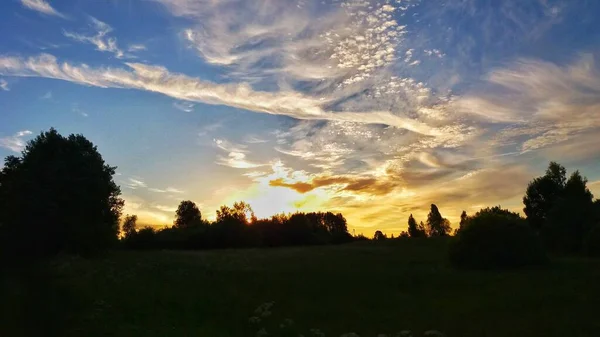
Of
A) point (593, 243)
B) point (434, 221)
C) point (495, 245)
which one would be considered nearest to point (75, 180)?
point (495, 245)

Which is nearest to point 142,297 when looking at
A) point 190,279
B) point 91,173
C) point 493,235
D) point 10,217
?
point 190,279

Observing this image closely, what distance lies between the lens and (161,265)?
149ft

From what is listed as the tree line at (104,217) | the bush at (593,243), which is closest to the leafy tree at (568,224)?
the tree line at (104,217)

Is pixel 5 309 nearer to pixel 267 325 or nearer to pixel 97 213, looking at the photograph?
pixel 267 325

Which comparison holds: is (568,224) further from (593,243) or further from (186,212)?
(186,212)

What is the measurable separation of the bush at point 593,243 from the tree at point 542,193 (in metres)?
51.0

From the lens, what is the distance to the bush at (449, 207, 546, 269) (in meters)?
46.7

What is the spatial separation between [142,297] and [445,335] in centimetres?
1754

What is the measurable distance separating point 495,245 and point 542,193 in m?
76.5

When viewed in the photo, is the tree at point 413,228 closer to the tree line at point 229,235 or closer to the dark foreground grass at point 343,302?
the tree line at point 229,235

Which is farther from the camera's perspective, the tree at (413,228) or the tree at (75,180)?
the tree at (413,228)

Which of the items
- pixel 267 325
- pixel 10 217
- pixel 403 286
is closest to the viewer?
pixel 10 217

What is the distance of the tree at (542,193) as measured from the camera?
112m

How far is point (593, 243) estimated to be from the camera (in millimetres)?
61406
